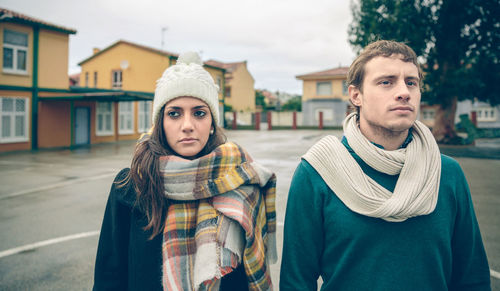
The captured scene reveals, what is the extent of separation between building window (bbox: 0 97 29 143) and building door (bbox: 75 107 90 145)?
9.70ft

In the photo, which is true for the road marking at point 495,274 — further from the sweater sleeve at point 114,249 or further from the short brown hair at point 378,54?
the sweater sleeve at point 114,249

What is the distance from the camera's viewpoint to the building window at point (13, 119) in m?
15.6

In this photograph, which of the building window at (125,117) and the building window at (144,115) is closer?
the building window at (125,117)

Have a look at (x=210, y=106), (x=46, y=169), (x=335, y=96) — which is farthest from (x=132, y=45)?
(x=210, y=106)

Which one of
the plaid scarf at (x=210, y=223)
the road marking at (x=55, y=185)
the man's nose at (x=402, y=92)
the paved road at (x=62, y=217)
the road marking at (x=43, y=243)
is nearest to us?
the man's nose at (x=402, y=92)

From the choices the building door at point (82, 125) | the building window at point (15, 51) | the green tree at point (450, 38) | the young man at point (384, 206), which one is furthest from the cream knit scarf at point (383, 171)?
the building door at point (82, 125)

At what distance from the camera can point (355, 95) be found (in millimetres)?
1753

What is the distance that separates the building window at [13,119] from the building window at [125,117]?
250 inches

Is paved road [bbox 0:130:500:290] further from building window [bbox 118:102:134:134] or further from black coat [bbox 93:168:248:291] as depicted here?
building window [bbox 118:102:134:134]

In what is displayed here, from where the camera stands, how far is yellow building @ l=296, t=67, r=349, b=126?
38.8 metres

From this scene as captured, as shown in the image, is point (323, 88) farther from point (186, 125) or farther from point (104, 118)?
point (186, 125)

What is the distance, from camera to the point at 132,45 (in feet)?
88.2

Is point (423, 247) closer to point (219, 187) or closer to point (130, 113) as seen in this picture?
point (219, 187)

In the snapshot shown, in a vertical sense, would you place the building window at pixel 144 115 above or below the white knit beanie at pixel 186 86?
above
